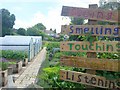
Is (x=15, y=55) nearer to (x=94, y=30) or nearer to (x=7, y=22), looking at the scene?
(x=94, y=30)

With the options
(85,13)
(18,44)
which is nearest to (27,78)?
(85,13)

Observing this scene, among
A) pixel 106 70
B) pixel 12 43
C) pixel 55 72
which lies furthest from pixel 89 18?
pixel 12 43

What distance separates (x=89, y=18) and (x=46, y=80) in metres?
1.33

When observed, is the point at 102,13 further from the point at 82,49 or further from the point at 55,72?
the point at 55,72

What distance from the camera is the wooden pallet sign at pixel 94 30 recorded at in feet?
13.9

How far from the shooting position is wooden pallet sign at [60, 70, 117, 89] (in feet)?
13.6

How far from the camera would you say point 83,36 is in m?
4.36

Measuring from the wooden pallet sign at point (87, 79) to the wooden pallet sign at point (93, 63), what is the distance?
0.15m

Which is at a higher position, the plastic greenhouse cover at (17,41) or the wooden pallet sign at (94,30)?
the wooden pallet sign at (94,30)

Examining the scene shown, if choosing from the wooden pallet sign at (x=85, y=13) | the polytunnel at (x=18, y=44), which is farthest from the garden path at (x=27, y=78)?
the polytunnel at (x=18, y=44)

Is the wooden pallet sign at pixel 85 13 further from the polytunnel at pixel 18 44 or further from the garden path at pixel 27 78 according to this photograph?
the polytunnel at pixel 18 44

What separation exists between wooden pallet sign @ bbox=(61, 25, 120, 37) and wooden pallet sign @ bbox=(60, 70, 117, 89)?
0.69m

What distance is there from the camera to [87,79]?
4223 millimetres

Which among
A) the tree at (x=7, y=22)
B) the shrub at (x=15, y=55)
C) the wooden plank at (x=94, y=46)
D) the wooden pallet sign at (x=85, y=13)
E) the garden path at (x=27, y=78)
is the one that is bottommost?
the garden path at (x=27, y=78)
